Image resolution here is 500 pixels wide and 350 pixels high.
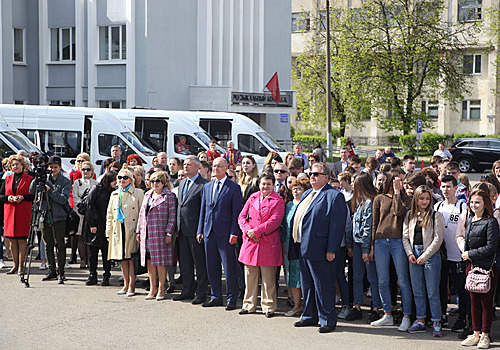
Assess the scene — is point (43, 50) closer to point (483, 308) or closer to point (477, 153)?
point (477, 153)

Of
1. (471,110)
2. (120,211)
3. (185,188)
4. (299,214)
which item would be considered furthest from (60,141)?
(471,110)

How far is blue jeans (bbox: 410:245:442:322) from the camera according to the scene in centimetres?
841

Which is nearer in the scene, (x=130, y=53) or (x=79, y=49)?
(x=130, y=53)

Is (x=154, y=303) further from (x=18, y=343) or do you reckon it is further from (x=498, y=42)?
(x=498, y=42)

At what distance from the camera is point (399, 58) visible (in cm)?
4188

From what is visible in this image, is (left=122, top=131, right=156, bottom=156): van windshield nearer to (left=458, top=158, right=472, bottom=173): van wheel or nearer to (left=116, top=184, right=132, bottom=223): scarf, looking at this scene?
(left=116, top=184, right=132, bottom=223): scarf

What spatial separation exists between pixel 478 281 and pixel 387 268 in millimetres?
1261

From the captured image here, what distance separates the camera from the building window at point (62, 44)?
34.3 m

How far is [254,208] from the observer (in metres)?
9.41

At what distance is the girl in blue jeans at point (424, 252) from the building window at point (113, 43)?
88.2 ft

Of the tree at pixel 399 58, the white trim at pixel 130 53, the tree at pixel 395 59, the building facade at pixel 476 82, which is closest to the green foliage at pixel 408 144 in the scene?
the tree at pixel 399 58

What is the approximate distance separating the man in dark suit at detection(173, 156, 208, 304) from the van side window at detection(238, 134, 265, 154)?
561 inches

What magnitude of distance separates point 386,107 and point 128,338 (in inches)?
1450

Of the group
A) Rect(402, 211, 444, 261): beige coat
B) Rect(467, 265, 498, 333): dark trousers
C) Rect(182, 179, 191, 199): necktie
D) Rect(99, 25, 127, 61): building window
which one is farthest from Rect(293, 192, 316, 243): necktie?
Rect(99, 25, 127, 61): building window
